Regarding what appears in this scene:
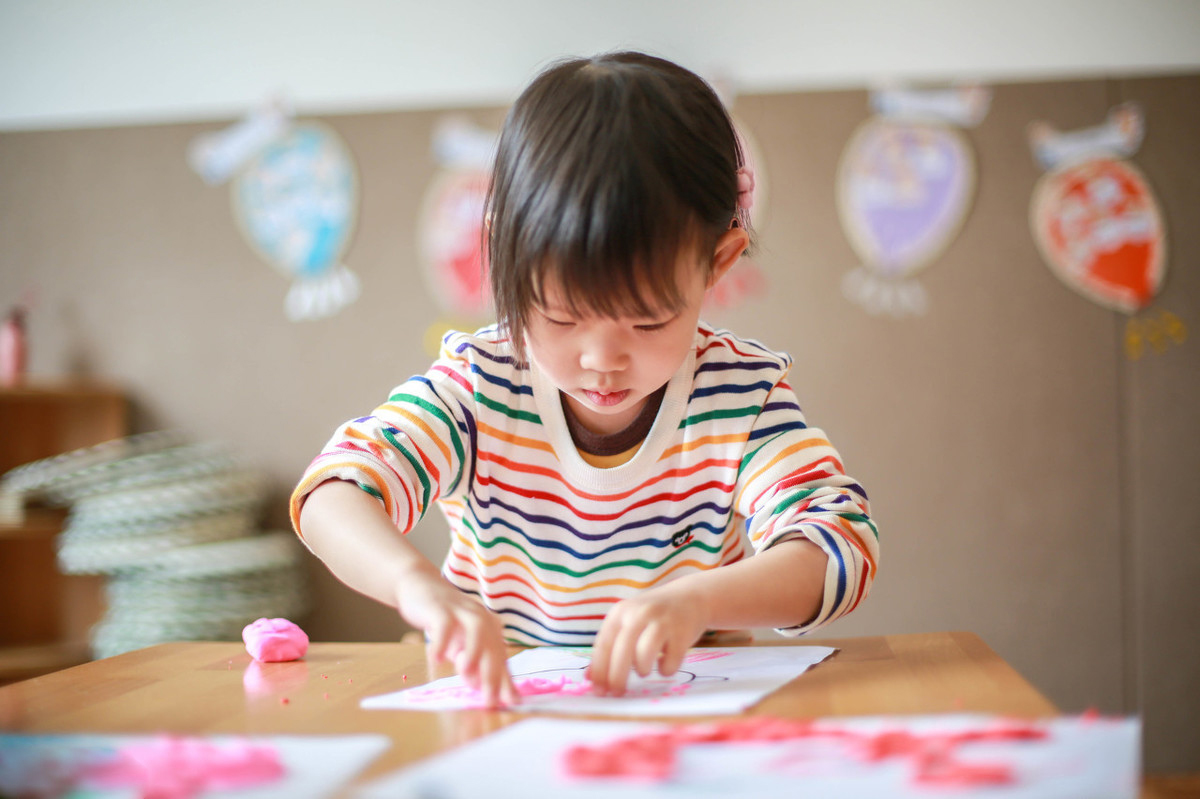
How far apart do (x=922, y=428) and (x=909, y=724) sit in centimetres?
160

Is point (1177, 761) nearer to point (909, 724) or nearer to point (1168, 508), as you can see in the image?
point (1168, 508)

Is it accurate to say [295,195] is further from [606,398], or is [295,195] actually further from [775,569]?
[775,569]

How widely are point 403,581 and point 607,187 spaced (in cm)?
26

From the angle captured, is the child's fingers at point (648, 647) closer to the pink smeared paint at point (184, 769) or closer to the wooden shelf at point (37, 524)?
the pink smeared paint at point (184, 769)

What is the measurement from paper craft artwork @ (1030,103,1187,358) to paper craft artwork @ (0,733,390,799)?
6.16ft

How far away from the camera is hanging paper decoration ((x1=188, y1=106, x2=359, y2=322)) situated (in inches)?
80.4

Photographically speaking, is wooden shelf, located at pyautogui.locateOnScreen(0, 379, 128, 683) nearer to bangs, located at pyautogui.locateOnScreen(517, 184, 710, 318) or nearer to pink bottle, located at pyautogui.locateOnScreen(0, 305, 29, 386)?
pink bottle, located at pyautogui.locateOnScreen(0, 305, 29, 386)

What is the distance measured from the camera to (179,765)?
1.20ft

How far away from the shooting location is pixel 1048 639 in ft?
6.13

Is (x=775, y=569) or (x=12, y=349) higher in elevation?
(x=12, y=349)

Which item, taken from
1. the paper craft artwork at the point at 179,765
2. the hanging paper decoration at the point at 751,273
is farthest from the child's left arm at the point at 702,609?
the hanging paper decoration at the point at 751,273

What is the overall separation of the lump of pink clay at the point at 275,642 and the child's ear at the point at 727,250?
Result: 0.38 metres

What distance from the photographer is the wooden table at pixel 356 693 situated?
428 mm

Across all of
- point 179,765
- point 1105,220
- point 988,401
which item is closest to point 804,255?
point 988,401
